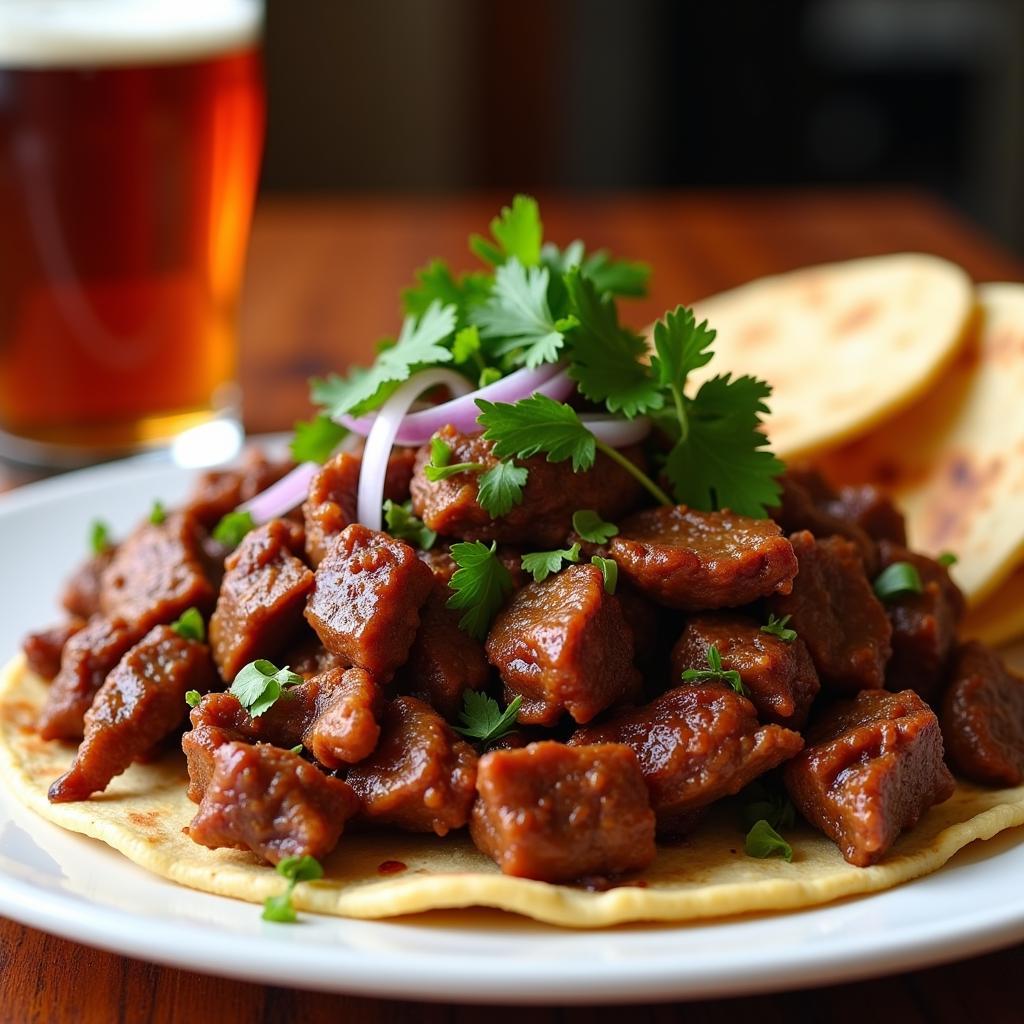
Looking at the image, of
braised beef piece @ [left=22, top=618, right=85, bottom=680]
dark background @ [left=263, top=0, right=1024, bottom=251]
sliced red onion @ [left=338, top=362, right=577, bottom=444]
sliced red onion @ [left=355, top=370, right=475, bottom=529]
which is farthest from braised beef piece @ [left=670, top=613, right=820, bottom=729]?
dark background @ [left=263, top=0, right=1024, bottom=251]

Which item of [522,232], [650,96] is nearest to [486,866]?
[522,232]

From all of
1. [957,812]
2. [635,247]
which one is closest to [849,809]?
[957,812]

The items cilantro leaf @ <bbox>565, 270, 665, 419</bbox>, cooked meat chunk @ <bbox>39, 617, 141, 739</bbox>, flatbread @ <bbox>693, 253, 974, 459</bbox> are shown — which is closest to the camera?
cilantro leaf @ <bbox>565, 270, 665, 419</bbox>

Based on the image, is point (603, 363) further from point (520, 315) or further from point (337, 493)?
point (337, 493)

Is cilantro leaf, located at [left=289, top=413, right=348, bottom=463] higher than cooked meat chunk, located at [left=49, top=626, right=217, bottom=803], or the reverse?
cilantro leaf, located at [left=289, top=413, right=348, bottom=463]

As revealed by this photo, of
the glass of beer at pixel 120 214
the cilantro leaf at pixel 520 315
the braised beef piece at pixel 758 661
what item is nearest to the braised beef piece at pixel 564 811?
the braised beef piece at pixel 758 661

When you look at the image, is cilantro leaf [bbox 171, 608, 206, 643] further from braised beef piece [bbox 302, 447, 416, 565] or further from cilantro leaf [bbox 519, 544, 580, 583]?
cilantro leaf [bbox 519, 544, 580, 583]
